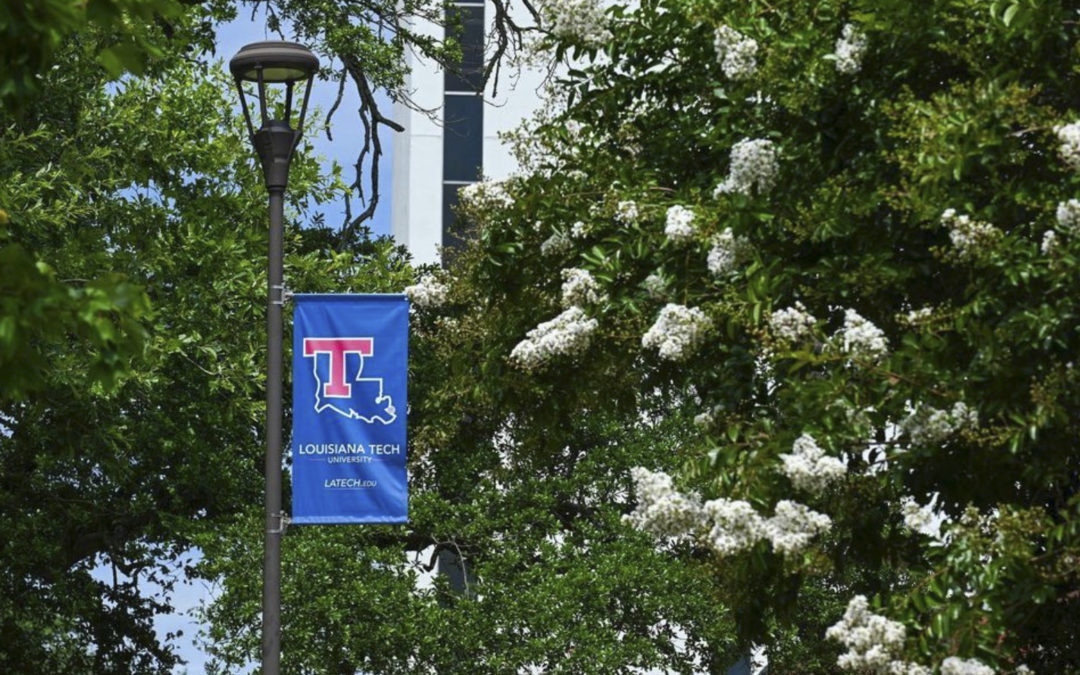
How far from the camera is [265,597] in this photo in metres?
12.2

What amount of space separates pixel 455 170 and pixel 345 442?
23231 millimetres

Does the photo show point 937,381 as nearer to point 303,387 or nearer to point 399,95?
point 303,387

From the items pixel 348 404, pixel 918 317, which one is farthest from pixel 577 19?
pixel 918 317

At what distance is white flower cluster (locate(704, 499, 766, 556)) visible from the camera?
8.38m

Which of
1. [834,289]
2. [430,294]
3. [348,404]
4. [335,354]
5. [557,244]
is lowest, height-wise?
[348,404]

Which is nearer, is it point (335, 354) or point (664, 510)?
point (664, 510)

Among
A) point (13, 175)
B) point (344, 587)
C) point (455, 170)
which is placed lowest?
point (344, 587)

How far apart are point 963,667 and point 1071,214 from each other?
2.15m

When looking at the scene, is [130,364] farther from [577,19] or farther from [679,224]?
[679,224]

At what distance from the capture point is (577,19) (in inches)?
445

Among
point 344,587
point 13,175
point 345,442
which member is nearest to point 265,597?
point 345,442

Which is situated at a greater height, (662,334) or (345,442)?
(662,334)

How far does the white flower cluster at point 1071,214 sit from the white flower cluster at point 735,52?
235cm

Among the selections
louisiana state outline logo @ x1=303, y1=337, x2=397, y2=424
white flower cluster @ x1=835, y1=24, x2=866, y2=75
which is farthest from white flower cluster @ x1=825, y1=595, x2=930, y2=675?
louisiana state outline logo @ x1=303, y1=337, x2=397, y2=424
